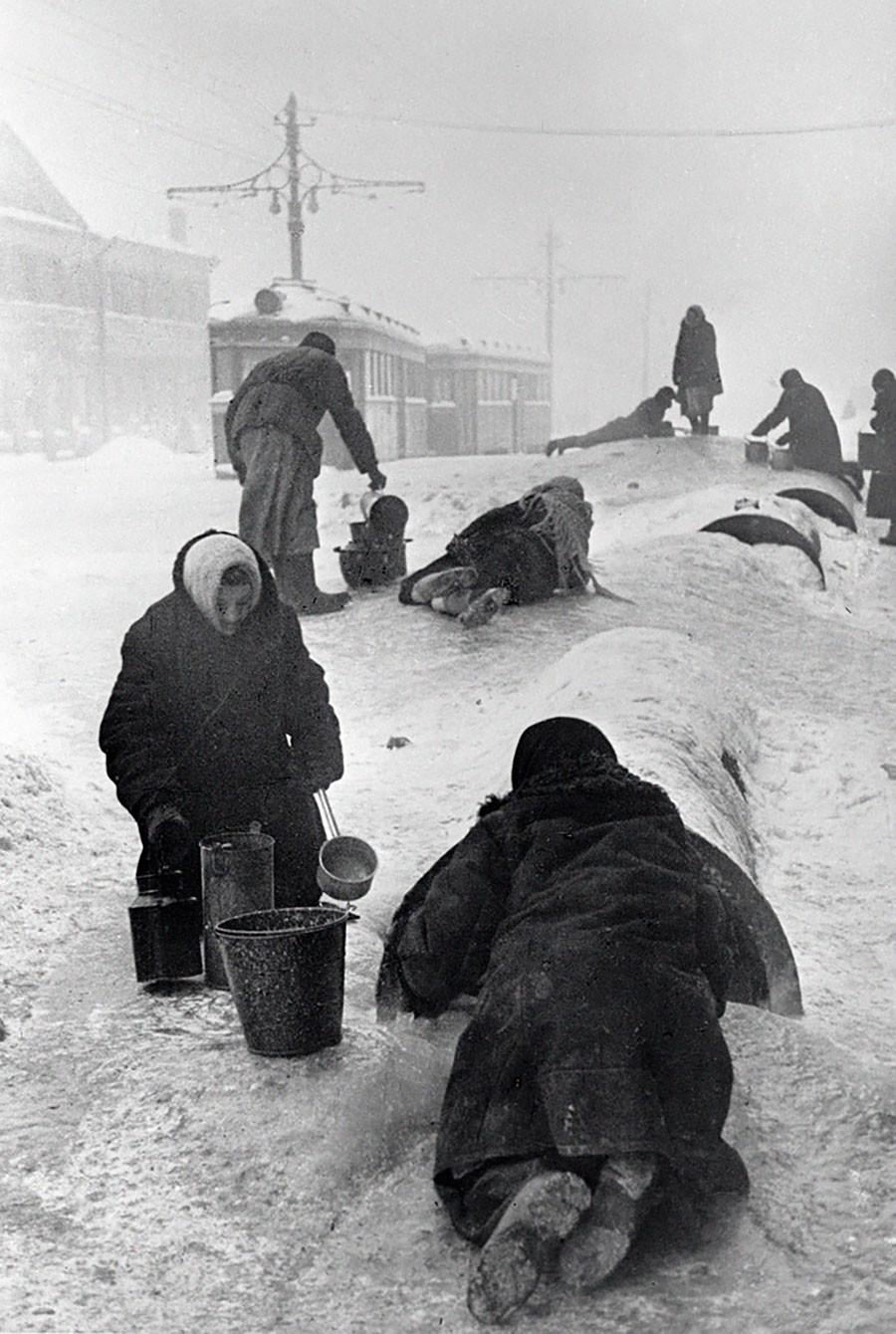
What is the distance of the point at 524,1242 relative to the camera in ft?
6.72

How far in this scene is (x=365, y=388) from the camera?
10.6 metres

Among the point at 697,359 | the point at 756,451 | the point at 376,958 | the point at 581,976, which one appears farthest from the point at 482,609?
the point at 756,451

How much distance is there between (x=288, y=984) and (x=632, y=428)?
34.1 ft

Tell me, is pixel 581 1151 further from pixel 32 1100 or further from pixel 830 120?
pixel 830 120

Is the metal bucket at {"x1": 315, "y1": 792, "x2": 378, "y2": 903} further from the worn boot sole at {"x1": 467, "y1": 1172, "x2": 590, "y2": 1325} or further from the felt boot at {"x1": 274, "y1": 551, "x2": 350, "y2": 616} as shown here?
the felt boot at {"x1": 274, "y1": 551, "x2": 350, "y2": 616}

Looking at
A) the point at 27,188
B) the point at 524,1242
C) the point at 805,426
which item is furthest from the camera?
the point at 805,426

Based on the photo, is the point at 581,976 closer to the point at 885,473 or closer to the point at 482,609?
the point at 482,609

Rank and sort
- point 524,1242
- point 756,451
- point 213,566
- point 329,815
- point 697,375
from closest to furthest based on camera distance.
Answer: point 524,1242 → point 213,566 → point 329,815 → point 697,375 → point 756,451

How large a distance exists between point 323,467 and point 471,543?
3.86 m

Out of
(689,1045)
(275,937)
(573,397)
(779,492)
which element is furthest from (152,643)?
(779,492)

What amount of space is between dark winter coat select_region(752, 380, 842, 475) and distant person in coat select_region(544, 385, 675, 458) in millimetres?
884

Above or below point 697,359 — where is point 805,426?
below

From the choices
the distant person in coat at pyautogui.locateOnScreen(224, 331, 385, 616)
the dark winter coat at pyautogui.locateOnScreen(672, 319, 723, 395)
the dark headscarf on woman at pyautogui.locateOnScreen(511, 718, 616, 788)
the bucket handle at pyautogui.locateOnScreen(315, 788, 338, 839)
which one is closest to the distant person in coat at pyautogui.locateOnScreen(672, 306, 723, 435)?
the dark winter coat at pyautogui.locateOnScreen(672, 319, 723, 395)

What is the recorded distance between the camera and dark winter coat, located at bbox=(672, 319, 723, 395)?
29.0ft
